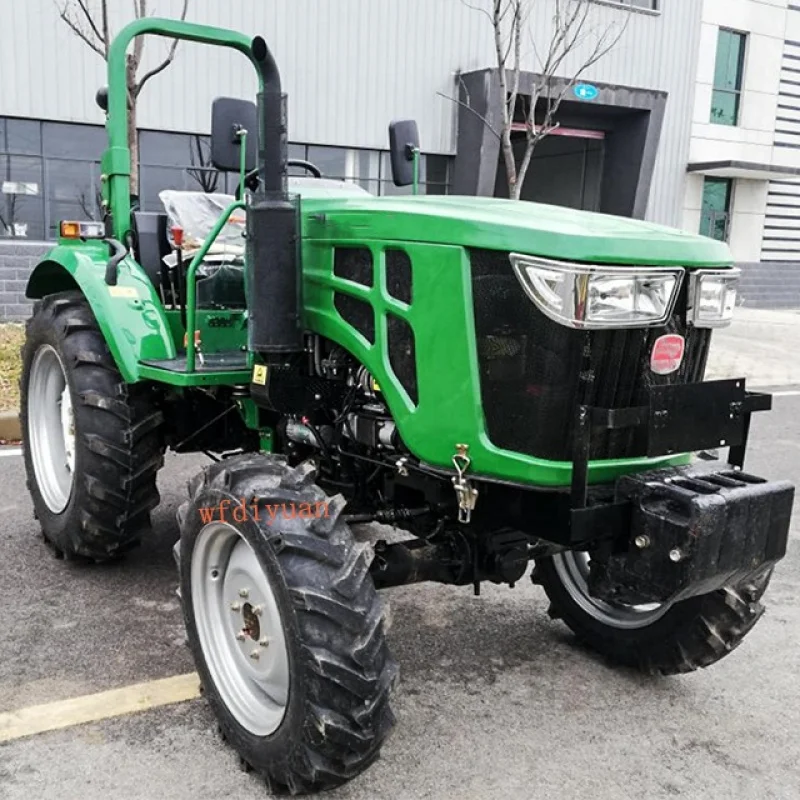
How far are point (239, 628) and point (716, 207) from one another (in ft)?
69.8

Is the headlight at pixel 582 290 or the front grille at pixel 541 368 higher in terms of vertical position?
the headlight at pixel 582 290

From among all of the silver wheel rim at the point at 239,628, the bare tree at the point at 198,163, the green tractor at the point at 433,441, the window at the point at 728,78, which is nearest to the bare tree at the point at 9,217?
the bare tree at the point at 198,163

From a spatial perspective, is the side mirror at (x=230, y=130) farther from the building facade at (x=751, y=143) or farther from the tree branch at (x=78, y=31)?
the building facade at (x=751, y=143)

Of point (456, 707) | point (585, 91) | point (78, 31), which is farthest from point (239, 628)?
point (585, 91)

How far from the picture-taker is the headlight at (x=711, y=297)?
9.29 ft

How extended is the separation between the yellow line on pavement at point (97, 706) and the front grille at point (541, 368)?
5.10 ft

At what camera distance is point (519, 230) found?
2596 mm

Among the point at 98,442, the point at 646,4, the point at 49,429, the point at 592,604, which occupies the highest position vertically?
the point at 646,4

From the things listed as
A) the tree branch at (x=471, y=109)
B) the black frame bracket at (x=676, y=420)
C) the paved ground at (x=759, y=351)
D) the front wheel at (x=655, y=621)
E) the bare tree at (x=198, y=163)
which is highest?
the tree branch at (x=471, y=109)

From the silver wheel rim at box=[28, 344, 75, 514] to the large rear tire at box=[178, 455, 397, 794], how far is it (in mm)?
1864

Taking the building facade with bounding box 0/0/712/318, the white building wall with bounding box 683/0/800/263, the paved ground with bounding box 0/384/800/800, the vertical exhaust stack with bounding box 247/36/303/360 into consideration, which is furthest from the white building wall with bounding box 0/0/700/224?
the vertical exhaust stack with bounding box 247/36/303/360

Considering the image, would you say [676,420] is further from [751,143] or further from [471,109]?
[751,143]

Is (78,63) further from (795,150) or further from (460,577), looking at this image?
(795,150)

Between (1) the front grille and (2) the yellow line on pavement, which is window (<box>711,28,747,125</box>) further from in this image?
(2) the yellow line on pavement
